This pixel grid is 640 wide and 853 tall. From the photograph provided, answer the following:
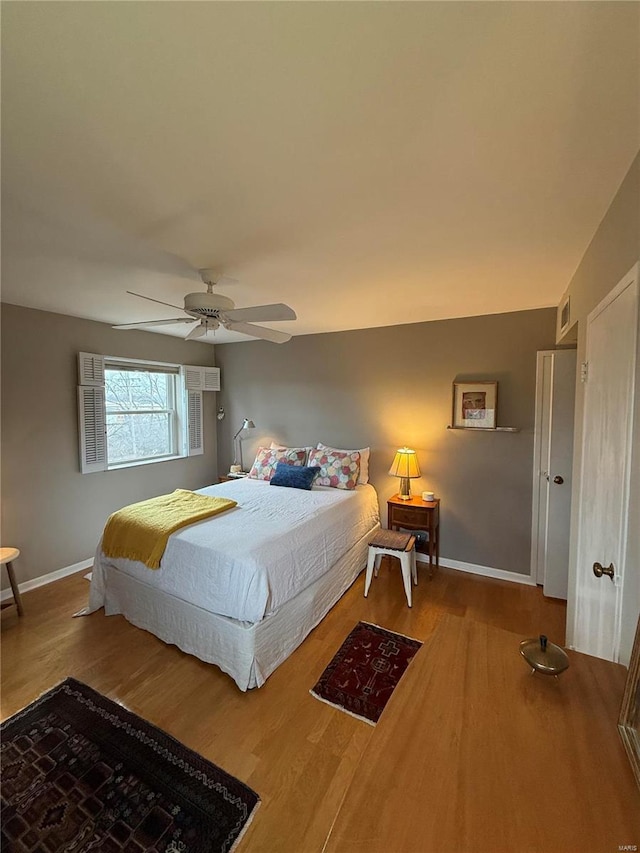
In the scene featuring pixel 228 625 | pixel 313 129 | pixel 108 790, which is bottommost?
pixel 108 790

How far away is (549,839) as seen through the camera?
63 cm

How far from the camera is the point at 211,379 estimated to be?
4.75 metres

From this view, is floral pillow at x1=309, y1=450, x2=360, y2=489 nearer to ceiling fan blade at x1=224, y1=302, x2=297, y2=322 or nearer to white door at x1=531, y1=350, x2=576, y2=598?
white door at x1=531, y1=350, x2=576, y2=598

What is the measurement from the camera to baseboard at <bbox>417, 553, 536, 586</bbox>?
3164mm

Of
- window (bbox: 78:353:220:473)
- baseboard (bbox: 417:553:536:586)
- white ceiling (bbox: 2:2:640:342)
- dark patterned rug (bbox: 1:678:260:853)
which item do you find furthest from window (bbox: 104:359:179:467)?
baseboard (bbox: 417:553:536:586)

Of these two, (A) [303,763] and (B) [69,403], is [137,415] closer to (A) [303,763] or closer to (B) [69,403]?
(B) [69,403]

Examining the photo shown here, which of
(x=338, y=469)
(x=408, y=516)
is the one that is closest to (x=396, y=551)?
(x=408, y=516)

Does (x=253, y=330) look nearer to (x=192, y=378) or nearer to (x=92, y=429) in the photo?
(x=92, y=429)

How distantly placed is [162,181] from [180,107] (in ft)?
1.21

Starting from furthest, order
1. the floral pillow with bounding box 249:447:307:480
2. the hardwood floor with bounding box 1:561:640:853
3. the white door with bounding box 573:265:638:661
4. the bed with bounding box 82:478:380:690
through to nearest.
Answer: the floral pillow with bounding box 249:447:307:480 → the bed with bounding box 82:478:380:690 → the white door with bounding box 573:265:638:661 → the hardwood floor with bounding box 1:561:640:853

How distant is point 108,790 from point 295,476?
244cm

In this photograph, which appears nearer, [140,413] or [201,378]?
[140,413]

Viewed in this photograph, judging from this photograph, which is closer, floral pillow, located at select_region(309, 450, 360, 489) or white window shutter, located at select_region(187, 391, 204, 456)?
floral pillow, located at select_region(309, 450, 360, 489)

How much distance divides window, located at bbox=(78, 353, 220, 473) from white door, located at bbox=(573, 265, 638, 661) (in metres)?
3.94
